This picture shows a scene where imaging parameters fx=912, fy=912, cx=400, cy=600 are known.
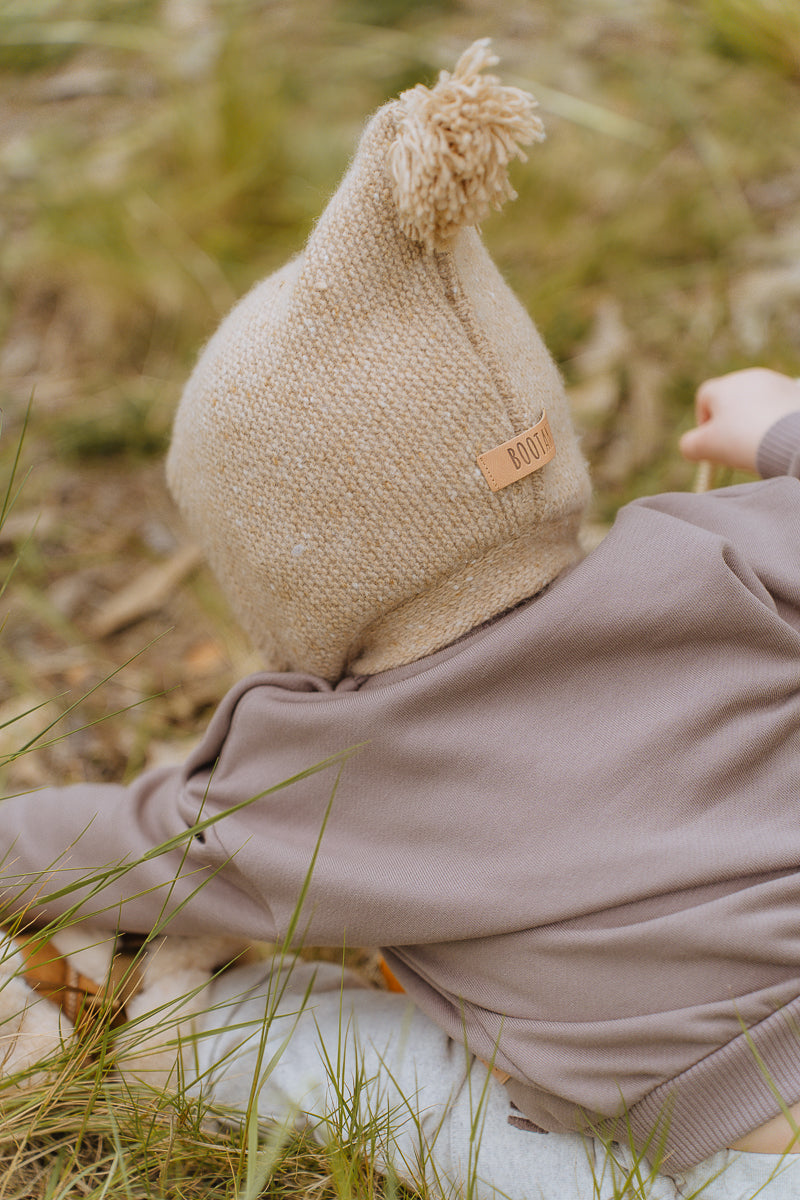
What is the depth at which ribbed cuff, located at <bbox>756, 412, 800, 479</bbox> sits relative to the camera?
4.15 ft

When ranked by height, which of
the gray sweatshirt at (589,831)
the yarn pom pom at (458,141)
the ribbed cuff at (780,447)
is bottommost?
the gray sweatshirt at (589,831)

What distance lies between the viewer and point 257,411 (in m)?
0.97

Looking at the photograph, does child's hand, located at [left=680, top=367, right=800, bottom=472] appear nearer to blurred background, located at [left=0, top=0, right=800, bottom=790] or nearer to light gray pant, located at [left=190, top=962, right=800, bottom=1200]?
blurred background, located at [left=0, top=0, right=800, bottom=790]

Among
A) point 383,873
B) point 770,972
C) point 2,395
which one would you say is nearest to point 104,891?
point 383,873

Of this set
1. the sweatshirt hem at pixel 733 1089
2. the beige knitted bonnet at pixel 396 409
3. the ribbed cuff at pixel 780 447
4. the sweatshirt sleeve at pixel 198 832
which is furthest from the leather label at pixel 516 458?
the sweatshirt hem at pixel 733 1089

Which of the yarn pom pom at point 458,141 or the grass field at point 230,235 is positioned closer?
the yarn pom pom at point 458,141

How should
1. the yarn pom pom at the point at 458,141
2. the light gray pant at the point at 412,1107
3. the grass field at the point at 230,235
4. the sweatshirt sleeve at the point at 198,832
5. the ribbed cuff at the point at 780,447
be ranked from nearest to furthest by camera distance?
1. the yarn pom pom at the point at 458,141
2. the light gray pant at the point at 412,1107
3. the sweatshirt sleeve at the point at 198,832
4. the ribbed cuff at the point at 780,447
5. the grass field at the point at 230,235

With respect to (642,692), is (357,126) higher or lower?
higher

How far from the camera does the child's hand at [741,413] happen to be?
51.8 inches

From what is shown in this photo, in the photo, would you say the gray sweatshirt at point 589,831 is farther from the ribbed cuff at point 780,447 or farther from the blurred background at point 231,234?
the blurred background at point 231,234

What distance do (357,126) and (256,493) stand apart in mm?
1948

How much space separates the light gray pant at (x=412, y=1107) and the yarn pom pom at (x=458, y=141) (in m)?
0.76

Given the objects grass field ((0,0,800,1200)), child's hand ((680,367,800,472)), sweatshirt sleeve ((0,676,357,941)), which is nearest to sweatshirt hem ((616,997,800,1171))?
sweatshirt sleeve ((0,676,357,941))

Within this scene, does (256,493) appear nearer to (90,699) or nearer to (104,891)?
(104,891)
